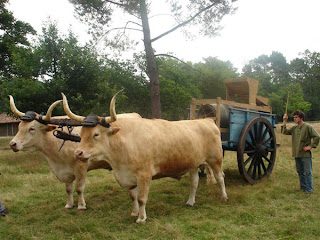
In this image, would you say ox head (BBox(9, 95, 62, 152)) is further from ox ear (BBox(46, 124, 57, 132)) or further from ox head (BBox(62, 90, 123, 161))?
ox head (BBox(62, 90, 123, 161))

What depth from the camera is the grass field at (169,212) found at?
377 cm

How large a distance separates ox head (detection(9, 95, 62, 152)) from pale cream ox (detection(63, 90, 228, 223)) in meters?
0.87

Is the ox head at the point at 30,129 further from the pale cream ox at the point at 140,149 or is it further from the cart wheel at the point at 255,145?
the cart wheel at the point at 255,145

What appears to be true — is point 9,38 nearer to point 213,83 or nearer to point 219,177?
point 219,177

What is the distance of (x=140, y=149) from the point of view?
4113 millimetres

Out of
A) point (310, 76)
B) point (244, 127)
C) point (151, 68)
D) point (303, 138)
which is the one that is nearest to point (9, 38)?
point (151, 68)

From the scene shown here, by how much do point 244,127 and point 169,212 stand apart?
2.57m

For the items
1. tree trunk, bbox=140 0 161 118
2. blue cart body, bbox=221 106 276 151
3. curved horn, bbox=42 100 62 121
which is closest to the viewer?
curved horn, bbox=42 100 62 121

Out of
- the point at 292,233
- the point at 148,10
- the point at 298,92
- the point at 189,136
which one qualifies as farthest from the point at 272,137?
the point at 298,92

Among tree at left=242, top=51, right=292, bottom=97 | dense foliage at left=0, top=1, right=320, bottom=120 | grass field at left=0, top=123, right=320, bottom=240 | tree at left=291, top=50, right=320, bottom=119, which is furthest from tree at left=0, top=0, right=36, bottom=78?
tree at left=242, top=51, right=292, bottom=97

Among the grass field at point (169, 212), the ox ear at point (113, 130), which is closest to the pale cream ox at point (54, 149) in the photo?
the grass field at point (169, 212)

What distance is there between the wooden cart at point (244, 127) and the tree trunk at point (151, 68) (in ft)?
10.7

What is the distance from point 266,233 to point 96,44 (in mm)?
8964

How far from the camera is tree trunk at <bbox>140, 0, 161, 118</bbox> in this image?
10.1 m
